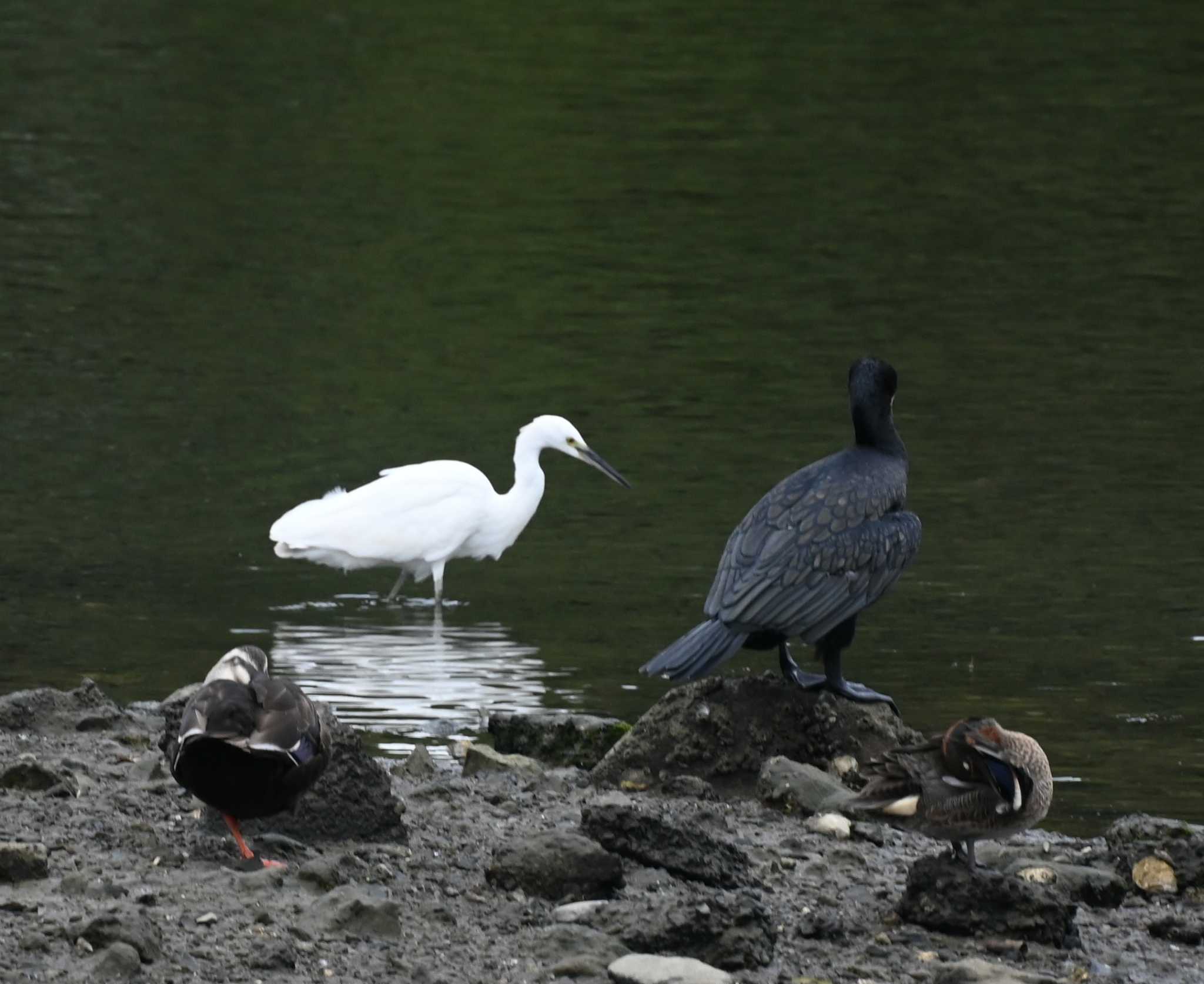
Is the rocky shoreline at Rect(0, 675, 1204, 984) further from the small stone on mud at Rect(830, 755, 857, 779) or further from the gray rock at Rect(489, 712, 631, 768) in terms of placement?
the gray rock at Rect(489, 712, 631, 768)

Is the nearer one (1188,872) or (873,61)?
(1188,872)

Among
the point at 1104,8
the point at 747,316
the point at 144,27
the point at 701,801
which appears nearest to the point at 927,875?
the point at 701,801

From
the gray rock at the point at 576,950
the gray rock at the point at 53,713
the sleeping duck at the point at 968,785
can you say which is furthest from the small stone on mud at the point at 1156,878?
the gray rock at the point at 53,713

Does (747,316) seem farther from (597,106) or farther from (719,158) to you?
(597,106)

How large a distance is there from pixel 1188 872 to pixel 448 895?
1971mm

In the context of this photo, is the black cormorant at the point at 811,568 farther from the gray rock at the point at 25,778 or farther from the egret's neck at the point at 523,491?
the egret's neck at the point at 523,491

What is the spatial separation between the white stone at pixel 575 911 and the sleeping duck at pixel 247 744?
70cm

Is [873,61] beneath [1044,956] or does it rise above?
above

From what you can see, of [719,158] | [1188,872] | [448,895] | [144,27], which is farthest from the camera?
[144,27]

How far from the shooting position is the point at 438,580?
1150 cm

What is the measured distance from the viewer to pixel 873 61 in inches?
1217

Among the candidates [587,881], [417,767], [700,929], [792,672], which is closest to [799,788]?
[792,672]

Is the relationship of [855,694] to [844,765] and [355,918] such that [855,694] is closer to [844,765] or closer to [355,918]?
[844,765]

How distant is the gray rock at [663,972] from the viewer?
17.5 ft
